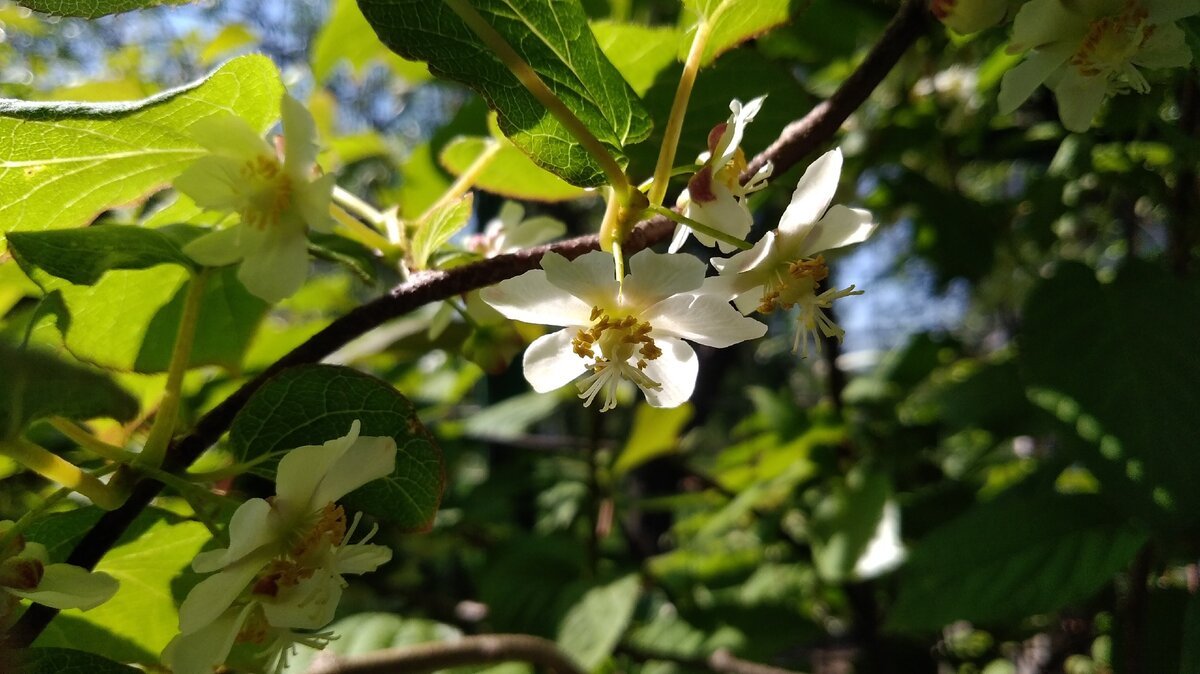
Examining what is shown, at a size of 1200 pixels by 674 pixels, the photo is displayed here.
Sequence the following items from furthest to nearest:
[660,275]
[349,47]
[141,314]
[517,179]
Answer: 1. [349,47]
2. [517,179]
3. [141,314]
4. [660,275]

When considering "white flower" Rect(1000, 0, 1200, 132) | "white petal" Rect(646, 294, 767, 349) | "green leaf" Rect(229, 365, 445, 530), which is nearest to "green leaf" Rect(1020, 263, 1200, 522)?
"white flower" Rect(1000, 0, 1200, 132)

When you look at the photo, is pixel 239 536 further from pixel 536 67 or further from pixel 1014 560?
pixel 1014 560

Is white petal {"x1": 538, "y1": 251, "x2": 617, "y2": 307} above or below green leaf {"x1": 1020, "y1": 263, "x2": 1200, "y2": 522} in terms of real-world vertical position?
above

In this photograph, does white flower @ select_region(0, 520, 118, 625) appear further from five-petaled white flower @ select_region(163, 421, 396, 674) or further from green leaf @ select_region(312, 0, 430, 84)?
green leaf @ select_region(312, 0, 430, 84)

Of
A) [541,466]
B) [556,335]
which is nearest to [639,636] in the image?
[541,466]

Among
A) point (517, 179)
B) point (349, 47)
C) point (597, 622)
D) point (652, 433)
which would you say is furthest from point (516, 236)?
point (652, 433)

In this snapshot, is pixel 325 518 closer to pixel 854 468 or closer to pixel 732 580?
pixel 854 468
